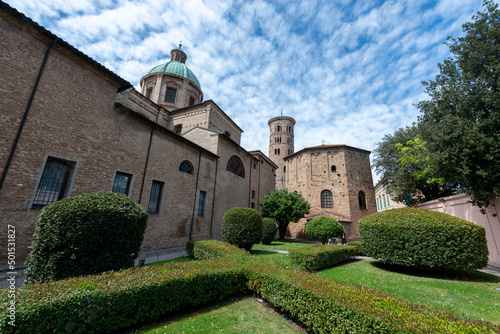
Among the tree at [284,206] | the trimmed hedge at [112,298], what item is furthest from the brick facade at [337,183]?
the trimmed hedge at [112,298]

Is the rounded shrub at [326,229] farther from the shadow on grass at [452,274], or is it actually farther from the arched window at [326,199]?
the arched window at [326,199]

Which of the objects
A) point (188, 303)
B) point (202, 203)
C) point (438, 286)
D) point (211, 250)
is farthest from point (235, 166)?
point (438, 286)

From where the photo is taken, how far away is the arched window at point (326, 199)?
76.5 feet

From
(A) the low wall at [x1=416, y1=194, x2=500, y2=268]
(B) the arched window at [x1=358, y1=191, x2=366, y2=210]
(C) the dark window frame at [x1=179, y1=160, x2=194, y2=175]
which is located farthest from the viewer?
(B) the arched window at [x1=358, y1=191, x2=366, y2=210]

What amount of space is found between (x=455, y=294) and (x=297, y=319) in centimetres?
511

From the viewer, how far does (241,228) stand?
10633mm

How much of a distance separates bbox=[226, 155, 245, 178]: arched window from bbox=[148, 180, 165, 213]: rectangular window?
720 cm

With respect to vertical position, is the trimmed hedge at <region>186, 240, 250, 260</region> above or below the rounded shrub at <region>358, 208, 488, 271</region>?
below

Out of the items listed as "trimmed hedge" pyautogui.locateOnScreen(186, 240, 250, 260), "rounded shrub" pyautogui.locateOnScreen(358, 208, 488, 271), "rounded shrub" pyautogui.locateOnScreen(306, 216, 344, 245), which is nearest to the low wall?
"rounded shrub" pyautogui.locateOnScreen(358, 208, 488, 271)

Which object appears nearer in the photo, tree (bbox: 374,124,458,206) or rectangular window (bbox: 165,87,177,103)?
tree (bbox: 374,124,458,206)

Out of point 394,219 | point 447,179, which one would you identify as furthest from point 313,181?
point 394,219

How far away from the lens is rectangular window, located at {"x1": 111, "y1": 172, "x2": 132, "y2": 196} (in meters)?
8.93

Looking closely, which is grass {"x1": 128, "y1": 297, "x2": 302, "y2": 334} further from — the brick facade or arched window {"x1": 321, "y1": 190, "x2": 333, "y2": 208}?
arched window {"x1": 321, "y1": 190, "x2": 333, "y2": 208}

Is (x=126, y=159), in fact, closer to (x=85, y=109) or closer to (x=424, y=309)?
(x=85, y=109)
